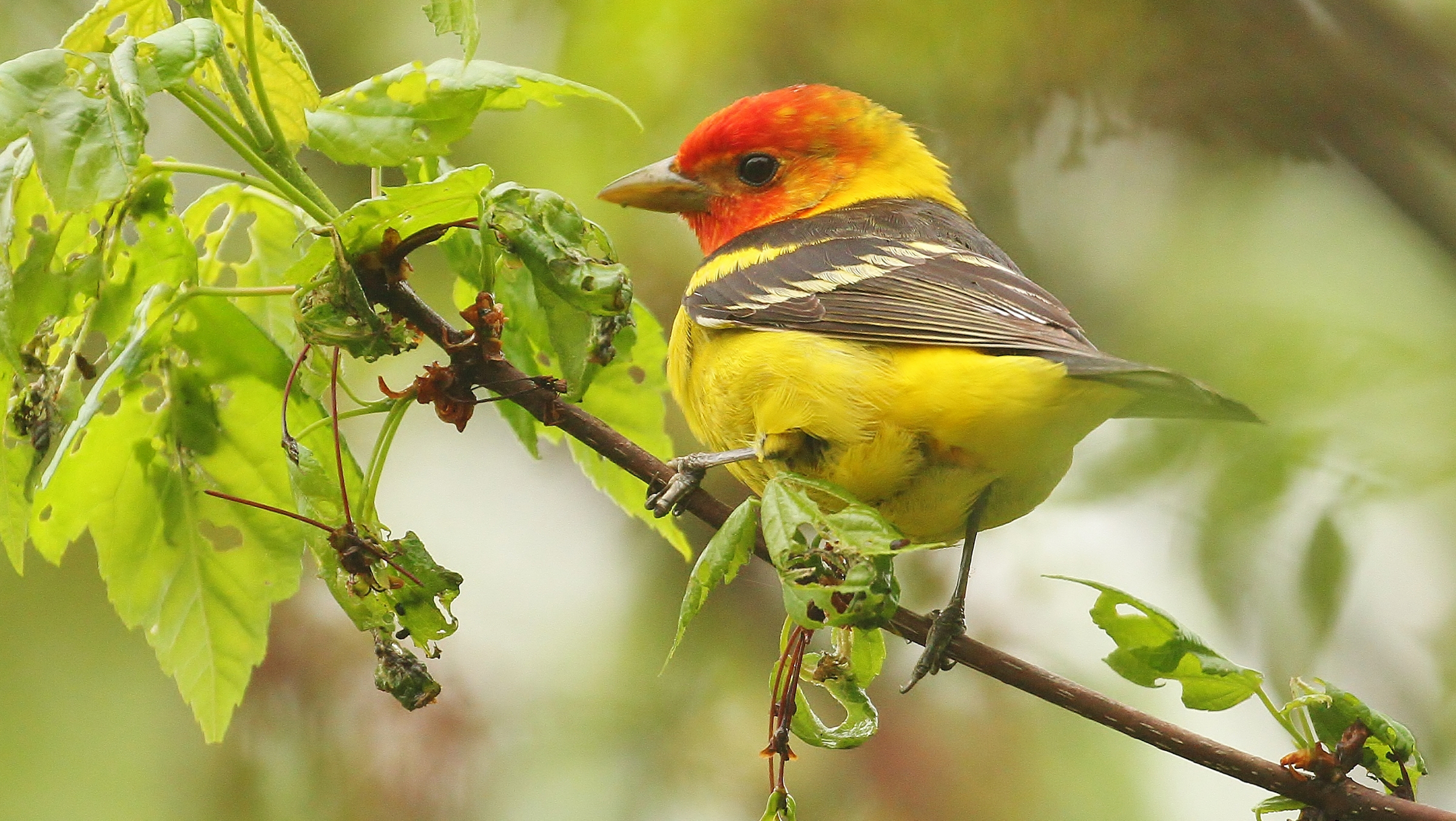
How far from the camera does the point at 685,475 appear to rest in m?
3.02

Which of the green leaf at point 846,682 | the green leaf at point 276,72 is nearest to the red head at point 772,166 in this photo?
the green leaf at point 276,72

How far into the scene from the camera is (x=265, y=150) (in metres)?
2.60

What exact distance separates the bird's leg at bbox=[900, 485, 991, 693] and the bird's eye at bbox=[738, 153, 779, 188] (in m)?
1.67

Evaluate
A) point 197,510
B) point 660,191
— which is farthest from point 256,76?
point 660,191

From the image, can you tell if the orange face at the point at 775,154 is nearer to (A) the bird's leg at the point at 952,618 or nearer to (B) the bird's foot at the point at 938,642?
(A) the bird's leg at the point at 952,618

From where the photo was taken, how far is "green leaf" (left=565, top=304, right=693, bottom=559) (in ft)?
10.2

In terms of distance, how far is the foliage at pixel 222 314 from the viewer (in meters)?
2.22

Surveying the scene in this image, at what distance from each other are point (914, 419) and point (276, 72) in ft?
5.47

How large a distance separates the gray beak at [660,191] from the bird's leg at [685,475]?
144cm

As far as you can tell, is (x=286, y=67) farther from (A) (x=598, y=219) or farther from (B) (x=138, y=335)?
(A) (x=598, y=219)

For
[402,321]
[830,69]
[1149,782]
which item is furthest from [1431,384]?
[402,321]

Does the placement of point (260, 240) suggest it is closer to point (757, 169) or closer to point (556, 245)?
point (556, 245)

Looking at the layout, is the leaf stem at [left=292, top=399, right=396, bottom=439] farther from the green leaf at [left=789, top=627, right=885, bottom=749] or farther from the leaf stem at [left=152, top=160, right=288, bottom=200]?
the green leaf at [left=789, top=627, right=885, bottom=749]

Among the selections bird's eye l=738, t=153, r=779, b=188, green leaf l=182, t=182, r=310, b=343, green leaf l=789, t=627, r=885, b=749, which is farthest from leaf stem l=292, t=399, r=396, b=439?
bird's eye l=738, t=153, r=779, b=188
